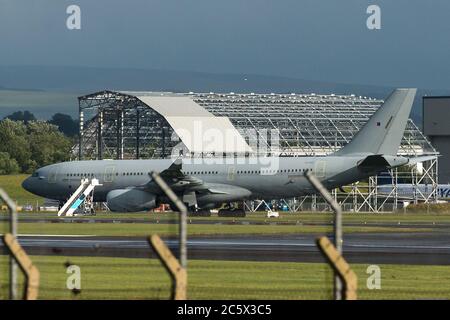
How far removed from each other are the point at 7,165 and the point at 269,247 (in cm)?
10423

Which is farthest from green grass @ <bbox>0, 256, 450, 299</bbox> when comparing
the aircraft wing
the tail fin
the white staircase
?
the white staircase

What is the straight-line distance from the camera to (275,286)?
26.2 m

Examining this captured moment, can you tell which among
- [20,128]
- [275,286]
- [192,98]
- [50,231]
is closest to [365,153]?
[50,231]

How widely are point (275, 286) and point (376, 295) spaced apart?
2.68 m

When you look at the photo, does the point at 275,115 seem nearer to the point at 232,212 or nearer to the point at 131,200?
the point at 232,212

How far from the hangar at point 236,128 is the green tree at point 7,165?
26.1 metres

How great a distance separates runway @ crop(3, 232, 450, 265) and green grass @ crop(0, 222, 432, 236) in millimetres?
4116

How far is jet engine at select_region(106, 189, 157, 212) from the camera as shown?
257ft

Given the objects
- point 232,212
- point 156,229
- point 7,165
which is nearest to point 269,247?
point 156,229

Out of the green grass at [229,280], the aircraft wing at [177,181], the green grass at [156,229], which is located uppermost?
the aircraft wing at [177,181]

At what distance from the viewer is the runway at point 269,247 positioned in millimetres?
35531

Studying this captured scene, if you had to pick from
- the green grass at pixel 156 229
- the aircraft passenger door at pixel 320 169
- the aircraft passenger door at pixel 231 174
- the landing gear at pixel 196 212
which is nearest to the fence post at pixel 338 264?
the green grass at pixel 156 229

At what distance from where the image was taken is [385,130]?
78.5 meters

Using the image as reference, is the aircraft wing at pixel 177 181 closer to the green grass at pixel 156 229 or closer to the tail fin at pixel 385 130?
the tail fin at pixel 385 130
